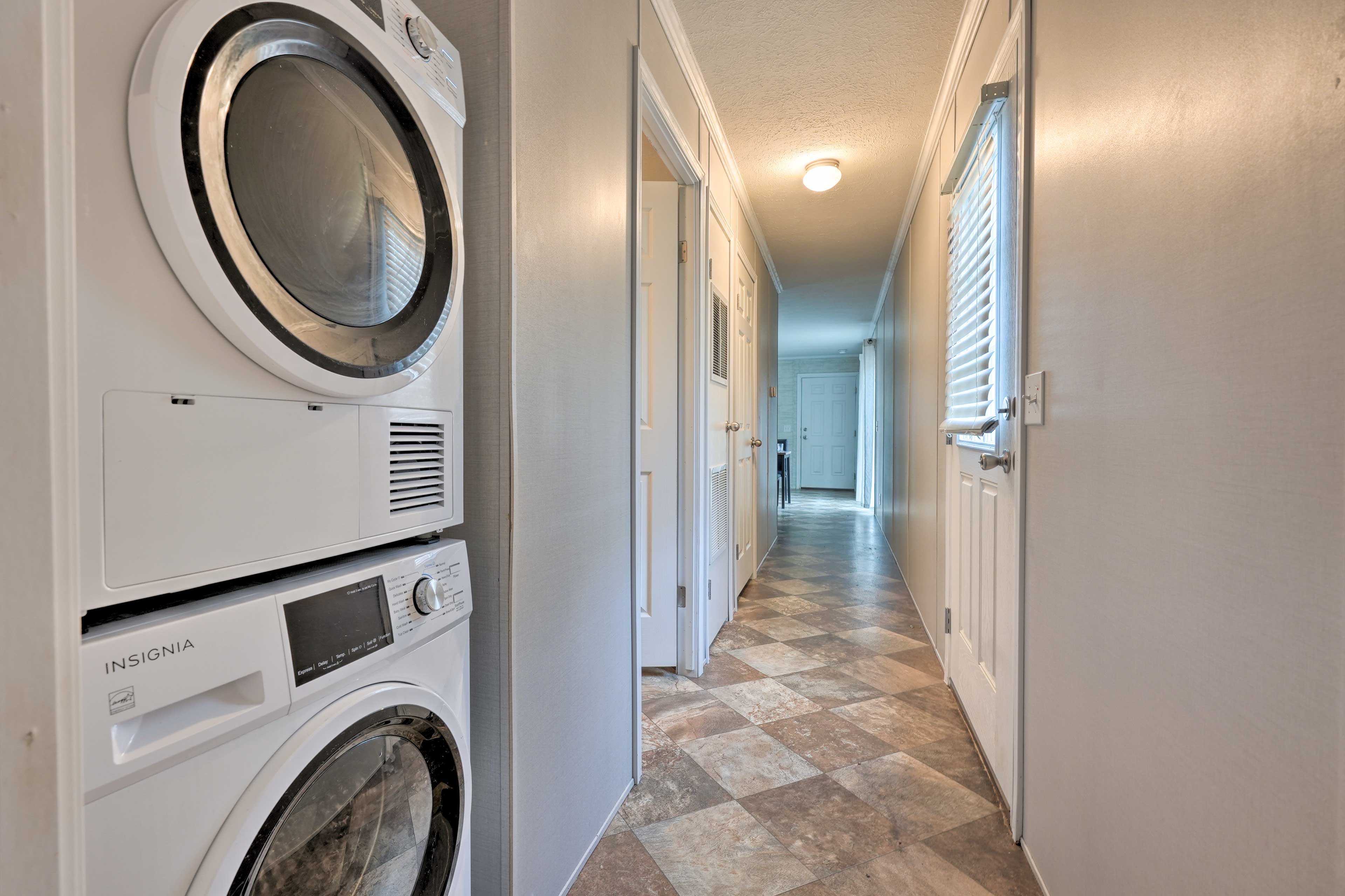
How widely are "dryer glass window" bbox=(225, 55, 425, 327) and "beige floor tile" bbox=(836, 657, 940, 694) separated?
2.25m

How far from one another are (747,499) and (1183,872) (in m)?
3.17

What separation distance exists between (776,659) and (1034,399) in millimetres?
1703

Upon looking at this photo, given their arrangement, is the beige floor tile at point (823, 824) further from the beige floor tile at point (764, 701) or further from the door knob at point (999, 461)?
the door knob at point (999, 461)

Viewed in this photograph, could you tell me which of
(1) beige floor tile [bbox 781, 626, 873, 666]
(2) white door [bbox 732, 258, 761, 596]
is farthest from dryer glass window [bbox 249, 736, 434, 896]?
(2) white door [bbox 732, 258, 761, 596]

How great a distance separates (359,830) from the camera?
0.74 m

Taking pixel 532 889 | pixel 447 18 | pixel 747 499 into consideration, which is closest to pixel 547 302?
pixel 447 18

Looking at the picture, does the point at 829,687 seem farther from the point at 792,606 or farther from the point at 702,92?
the point at 702,92

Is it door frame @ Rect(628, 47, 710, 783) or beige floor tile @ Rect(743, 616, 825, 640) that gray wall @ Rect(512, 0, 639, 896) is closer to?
door frame @ Rect(628, 47, 710, 783)

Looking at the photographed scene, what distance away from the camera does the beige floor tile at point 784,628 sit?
3018mm

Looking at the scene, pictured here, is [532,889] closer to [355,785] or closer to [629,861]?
[629,861]

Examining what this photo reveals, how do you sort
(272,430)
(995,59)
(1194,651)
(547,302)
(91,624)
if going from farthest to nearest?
(995,59)
(547,302)
(1194,651)
(272,430)
(91,624)

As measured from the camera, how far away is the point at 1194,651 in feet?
2.61

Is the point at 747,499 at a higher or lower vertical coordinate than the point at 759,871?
higher

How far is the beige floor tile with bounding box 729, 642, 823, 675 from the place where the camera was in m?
2.59
